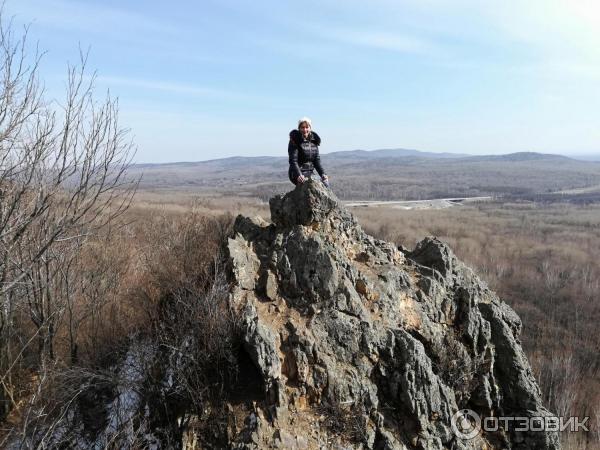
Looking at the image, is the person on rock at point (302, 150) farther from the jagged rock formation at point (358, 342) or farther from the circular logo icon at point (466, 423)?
the circular logo icon at point (466, 423)

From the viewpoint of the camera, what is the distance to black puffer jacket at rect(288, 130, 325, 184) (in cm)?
936

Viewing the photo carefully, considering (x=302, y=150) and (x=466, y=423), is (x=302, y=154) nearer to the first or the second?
(x=302, y=150)

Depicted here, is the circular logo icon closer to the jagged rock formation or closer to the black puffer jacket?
the jagged rock formation

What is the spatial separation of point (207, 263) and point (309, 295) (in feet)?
8.40

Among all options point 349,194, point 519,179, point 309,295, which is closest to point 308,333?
point 309,295

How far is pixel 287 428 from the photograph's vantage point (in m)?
6.67

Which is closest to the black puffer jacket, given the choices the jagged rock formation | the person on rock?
the person on rock

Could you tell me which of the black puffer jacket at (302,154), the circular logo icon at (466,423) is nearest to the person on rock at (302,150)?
the black puffer jacket at (302,154)

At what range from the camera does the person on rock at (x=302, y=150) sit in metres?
9.34

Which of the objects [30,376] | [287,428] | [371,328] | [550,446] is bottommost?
[550,446]

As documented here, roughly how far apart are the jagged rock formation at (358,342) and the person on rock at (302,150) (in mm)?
611

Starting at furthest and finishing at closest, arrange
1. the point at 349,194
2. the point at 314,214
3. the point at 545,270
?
1. the point at 349,194
2. the point at 545,270
3. the point at 314,214

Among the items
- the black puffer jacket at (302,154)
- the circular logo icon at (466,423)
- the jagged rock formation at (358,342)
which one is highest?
the black puffer jacket at (302,154)

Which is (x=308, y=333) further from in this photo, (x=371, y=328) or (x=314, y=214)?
(x=314, y=214)
